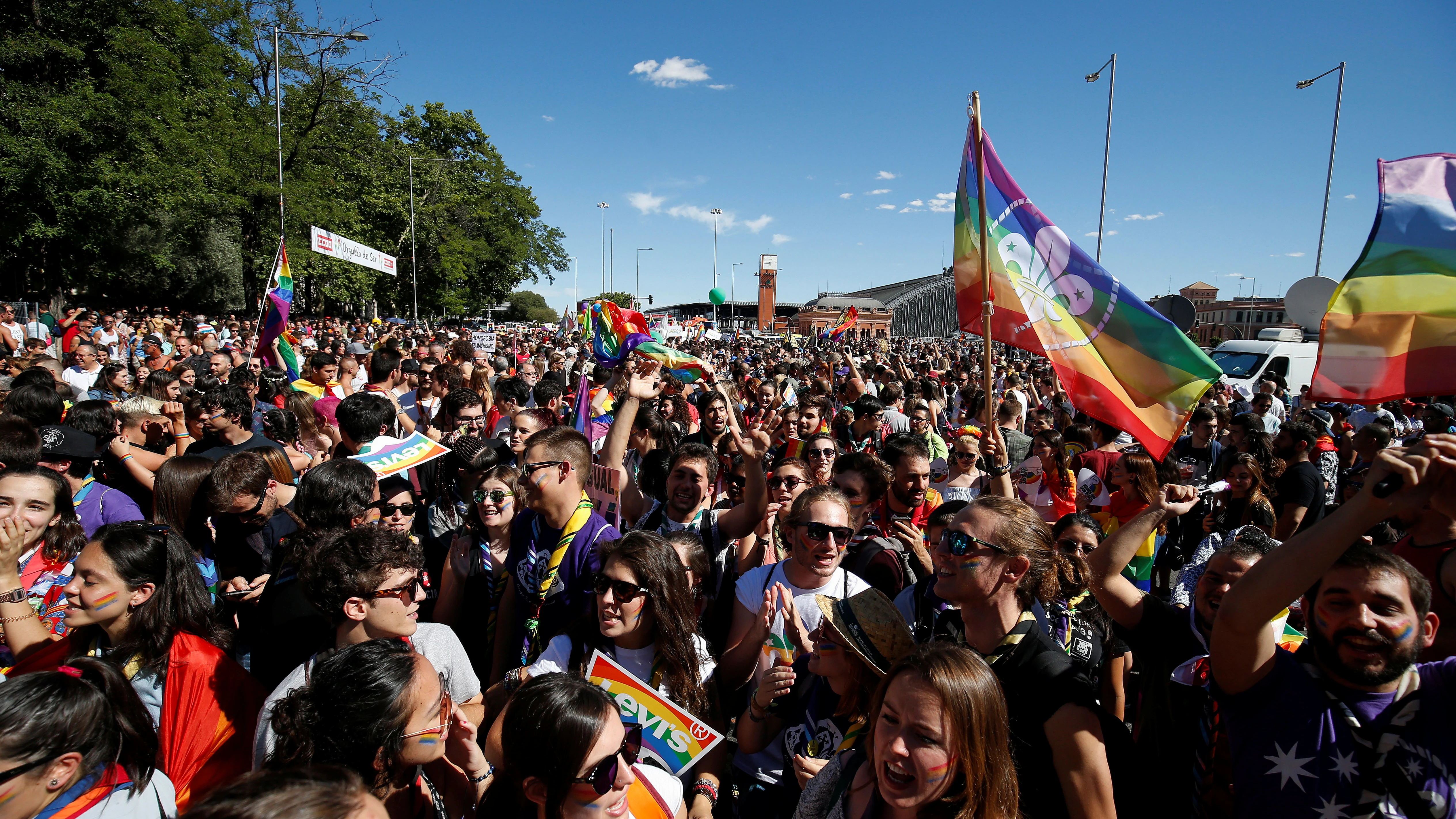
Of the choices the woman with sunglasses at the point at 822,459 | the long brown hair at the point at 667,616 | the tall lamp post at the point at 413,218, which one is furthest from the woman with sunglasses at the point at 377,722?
the tall lamp post at the point at 413,218

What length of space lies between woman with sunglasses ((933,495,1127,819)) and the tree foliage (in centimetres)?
2680

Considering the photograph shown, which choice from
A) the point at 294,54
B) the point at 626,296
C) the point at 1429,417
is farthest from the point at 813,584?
the point at 626,296

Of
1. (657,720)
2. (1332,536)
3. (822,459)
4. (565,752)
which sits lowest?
(657,720)

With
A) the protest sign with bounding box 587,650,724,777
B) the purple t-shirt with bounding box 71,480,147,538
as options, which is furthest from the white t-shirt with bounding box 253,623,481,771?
the purple t-shirt with bounding box 71,480,147,538

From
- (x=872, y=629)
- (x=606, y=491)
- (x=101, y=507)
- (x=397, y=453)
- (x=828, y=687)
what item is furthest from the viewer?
(x=606, y=491)

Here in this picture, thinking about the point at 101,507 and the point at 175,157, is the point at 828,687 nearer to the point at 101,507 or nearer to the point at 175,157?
the point at 101,507

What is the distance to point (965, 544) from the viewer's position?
2.35m

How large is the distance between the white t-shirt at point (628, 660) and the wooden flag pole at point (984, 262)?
1911mm

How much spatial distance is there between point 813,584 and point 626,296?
66238mm

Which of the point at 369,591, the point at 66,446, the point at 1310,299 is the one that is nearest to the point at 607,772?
the point at 369,591

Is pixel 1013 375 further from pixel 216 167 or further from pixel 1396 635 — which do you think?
pixel 216 167

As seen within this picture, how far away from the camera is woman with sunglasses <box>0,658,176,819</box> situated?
168cm

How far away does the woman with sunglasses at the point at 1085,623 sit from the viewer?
2.80m

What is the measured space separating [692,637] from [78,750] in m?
1.78
